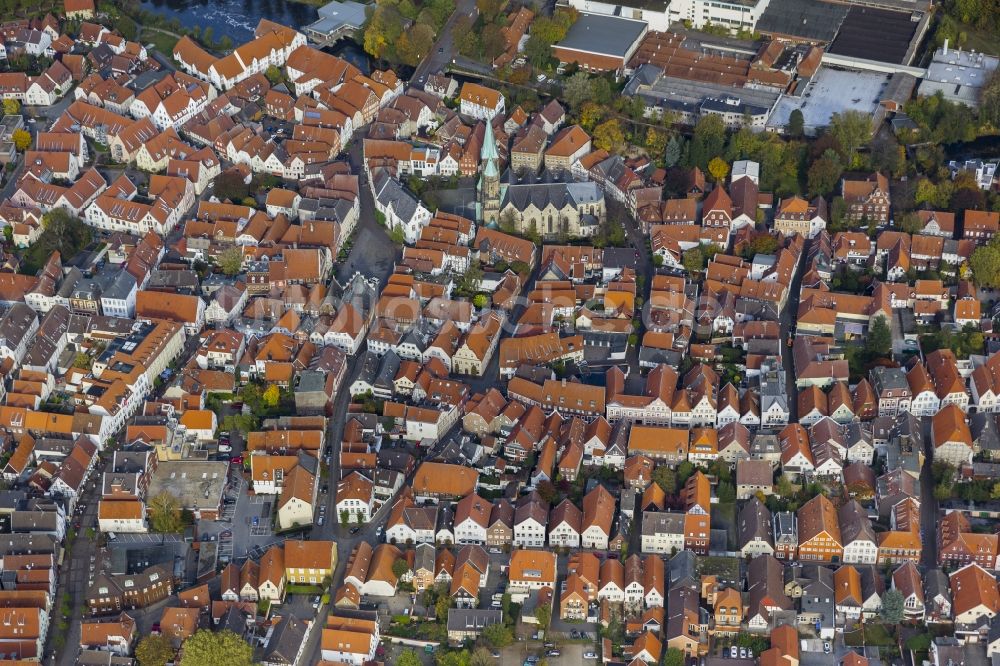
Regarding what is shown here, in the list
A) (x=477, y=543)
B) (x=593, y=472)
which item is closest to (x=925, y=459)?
(x=593, y=472)

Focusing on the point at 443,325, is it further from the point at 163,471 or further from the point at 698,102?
the point at 698,102

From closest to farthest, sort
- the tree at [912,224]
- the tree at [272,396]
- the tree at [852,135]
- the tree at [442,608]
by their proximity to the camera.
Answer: the tree at [442,608] → the tree at [272,396] → the tree at [912,224] → the tree at [852,135]

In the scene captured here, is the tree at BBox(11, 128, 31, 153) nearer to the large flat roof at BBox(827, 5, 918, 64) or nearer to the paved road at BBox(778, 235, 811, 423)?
the paved road at BBox(778, 235, 811, 423)

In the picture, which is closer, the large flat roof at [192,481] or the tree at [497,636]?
the tree at [497,636]

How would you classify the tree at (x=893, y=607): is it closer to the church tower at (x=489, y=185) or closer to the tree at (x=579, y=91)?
the church tower at (x=489, y=185)

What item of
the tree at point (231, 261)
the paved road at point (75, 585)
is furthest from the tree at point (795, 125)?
the paved road at point (75, 585)

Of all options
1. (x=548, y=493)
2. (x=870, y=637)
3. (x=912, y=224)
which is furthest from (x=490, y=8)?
(x=870, y=637)
